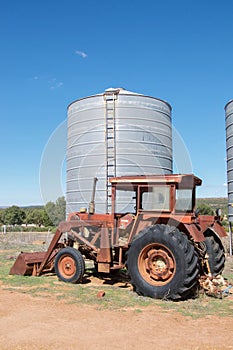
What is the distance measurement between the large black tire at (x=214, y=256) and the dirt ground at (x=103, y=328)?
2.65 metres

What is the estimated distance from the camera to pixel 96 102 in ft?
43.3

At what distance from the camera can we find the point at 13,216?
2442 inches

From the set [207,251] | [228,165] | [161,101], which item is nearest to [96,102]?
[161,101]

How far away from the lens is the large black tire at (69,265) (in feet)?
27.8

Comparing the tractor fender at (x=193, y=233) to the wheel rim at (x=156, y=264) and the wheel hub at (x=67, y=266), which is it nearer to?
the wheel rim at (x=156, y=264)

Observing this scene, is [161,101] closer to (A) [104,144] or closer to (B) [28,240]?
(A) [104,144]

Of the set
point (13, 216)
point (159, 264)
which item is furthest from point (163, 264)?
point (13, 216)

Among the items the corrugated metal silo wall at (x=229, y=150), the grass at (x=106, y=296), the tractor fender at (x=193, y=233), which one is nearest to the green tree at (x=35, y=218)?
the corrugated metal silo wall at (x=229, y=150)

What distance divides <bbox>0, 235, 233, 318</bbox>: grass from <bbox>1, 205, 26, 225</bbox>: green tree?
54.4 m

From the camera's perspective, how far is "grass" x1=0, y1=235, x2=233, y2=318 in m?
6.32

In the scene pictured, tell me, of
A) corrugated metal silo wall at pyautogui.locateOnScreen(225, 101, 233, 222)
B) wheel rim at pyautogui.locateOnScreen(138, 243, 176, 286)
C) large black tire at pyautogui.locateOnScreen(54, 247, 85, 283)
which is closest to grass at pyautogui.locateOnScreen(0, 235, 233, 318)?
large black tire at pyautogui.locateOnScreen(54, 247, 85, 283)

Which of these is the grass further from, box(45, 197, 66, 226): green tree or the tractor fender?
box(45, 197, 66, 226): green tree

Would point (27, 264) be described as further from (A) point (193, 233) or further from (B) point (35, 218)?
(B) point (35, 218)

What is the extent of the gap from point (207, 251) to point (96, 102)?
22.7ft
